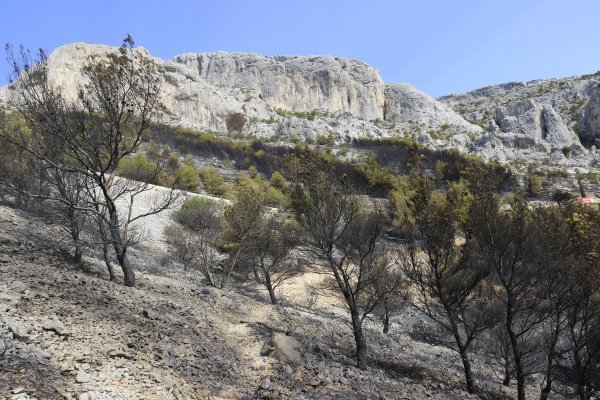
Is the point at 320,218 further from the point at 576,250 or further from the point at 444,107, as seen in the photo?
the point at 444,107

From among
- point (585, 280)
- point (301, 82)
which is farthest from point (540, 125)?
point (585, 280)

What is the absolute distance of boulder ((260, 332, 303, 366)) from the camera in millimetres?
8422

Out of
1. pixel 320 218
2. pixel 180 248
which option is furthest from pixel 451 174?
pixel 320 218

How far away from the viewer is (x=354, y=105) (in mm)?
110875

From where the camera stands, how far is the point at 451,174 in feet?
166

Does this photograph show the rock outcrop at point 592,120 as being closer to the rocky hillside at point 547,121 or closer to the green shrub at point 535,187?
the rocky hillside at point 547,121

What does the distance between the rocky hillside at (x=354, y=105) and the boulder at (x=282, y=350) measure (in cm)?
5702

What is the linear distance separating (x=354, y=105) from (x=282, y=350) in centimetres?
10788

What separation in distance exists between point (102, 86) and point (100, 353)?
6.45 m

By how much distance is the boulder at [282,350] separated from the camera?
8.42m

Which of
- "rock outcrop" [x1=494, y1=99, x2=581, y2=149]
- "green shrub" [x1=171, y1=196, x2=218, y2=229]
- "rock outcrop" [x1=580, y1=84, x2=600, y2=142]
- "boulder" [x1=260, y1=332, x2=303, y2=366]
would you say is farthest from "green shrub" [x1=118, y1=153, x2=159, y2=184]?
"rock outcrop" [x1=580, y1=84, x2=600, y2=142]

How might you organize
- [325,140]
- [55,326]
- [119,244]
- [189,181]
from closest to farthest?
[55,326] → [119,244] → [189,181] → [325,140]

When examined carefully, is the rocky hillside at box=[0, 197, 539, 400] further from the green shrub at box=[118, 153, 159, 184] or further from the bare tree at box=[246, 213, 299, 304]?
the bare tree at box=[246, 213, 299, 304]

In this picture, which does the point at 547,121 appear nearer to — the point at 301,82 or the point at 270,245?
the point at 301,82
